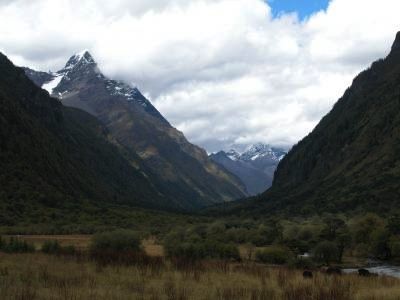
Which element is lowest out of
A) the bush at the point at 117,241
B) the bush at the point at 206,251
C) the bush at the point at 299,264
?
the bush at the point at 299,264

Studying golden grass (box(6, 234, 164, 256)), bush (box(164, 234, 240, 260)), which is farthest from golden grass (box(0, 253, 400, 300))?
golden grass (box(6, 234, 164, 256))

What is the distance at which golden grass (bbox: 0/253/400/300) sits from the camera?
2547 cm

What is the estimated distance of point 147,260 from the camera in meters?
41.7

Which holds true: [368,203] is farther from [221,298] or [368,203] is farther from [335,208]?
[221,298]

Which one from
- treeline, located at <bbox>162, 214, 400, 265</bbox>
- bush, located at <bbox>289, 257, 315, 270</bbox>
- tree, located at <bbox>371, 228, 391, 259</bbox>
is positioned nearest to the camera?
bush, located at <bbox>289, 257, 315, 270</bbox>

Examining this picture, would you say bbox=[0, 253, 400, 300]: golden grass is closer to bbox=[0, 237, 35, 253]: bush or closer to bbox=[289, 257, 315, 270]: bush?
bbox=[0, 237, 35, 253]: bush

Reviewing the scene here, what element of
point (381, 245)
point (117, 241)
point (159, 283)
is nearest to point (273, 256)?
point (117, 241)

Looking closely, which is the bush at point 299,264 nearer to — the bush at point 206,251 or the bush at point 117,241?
the bush at point 206,251

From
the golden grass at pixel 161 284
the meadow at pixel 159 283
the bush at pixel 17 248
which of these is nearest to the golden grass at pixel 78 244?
the bush at pixel 17 248

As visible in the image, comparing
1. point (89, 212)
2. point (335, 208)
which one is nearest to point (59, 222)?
→ point (89, 212)

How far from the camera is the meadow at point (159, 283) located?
2558 cm

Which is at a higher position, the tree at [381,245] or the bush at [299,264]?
the tree at [381,245]

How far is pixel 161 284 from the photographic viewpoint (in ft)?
96.9

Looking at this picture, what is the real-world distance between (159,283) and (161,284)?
586 mm
